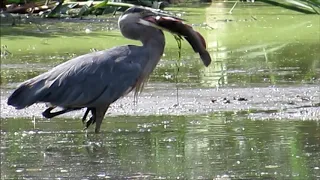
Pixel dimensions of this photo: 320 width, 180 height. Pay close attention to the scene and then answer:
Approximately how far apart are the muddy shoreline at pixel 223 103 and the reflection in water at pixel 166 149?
29 cm

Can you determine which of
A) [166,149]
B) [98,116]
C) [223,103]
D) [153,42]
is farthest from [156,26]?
[223,103]

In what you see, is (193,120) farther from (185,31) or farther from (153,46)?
(185,31)

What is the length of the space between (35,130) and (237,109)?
1688 mm

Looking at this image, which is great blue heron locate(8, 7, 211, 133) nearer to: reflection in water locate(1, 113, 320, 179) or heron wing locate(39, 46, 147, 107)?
heron wing locate(39, 46, 147, 107)

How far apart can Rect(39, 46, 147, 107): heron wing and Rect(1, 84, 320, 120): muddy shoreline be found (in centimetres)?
98

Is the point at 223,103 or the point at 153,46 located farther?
the point at 223,103

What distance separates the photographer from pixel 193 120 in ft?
23.9

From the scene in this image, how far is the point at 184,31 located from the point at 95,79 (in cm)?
120

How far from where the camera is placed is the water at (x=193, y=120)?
5336 mm

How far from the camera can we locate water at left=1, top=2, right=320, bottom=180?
17.5 ft

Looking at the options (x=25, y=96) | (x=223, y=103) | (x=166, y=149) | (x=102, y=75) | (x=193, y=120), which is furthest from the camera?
(x=223, y=103)

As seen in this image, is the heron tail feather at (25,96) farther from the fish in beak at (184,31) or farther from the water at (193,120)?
the fish in beak at (184,31)

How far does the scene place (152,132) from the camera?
6.77 metres

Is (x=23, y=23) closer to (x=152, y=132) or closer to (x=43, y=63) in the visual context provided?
(x=43, y=63)
